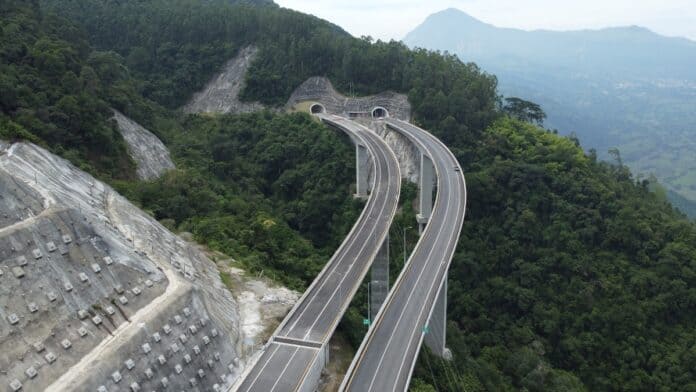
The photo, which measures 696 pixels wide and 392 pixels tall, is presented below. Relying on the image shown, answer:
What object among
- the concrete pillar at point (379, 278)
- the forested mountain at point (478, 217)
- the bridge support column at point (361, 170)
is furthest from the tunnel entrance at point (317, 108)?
the concrete pillar at point (379, 278)

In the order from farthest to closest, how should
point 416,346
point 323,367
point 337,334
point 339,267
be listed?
1. point 339,267
2. point 337,334
3. point 416,346
4. point 323,367

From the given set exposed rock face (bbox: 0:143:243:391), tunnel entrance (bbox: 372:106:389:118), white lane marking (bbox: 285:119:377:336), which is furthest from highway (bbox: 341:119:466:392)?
tunnel entrance (bbox: 372:106:389:118)

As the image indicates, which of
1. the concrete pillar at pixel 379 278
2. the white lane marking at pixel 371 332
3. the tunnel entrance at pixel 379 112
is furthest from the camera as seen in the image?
the tunnel entrance at pixel 379 112

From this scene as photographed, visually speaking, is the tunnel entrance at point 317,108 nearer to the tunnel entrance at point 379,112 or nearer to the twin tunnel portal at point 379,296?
the tunnel entrance at point 379,112

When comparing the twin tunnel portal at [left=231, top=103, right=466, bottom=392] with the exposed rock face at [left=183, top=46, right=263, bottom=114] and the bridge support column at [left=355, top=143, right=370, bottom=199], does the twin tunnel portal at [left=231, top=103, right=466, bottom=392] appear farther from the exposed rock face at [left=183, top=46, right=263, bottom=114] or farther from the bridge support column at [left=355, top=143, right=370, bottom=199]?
the exposed rock face at [left=183, top=46, right=263, bottom=114]

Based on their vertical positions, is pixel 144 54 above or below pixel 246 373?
above

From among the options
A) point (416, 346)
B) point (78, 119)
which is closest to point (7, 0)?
point (78, 119)

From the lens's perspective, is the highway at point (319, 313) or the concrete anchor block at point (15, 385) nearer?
the concrete anchor block at point (15, 385)

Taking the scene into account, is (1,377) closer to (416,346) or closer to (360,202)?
(416,346)
